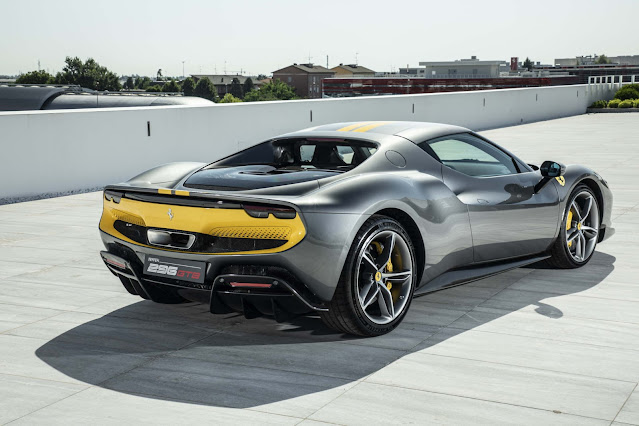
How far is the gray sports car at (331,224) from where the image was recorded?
4.64 m

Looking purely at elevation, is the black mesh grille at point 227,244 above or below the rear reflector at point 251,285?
above

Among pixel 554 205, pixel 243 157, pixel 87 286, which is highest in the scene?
pixel 243 157

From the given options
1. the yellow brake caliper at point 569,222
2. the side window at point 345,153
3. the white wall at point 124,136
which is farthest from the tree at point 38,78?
the side window at point 345,153

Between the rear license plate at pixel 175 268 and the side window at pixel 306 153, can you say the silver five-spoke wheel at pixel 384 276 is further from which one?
the side window at pixel 306 153

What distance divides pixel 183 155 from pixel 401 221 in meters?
9.04

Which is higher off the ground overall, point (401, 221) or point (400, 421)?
point (401, 221)

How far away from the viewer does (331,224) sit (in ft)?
15.4

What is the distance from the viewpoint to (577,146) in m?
18.5

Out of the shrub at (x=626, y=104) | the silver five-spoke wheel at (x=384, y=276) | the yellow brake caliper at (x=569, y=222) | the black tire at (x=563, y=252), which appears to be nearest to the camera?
the silver five-spoke wheel at (x=384, y=276)

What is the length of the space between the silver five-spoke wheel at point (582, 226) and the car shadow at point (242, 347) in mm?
654

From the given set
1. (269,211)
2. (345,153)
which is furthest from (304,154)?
(269,211)

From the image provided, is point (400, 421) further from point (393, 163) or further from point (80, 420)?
point (393, 163)

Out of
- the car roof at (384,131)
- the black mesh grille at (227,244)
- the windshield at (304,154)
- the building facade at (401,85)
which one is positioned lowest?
the building facade at (401,85)

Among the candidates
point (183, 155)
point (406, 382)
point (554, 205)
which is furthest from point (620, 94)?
point (406, 382)
